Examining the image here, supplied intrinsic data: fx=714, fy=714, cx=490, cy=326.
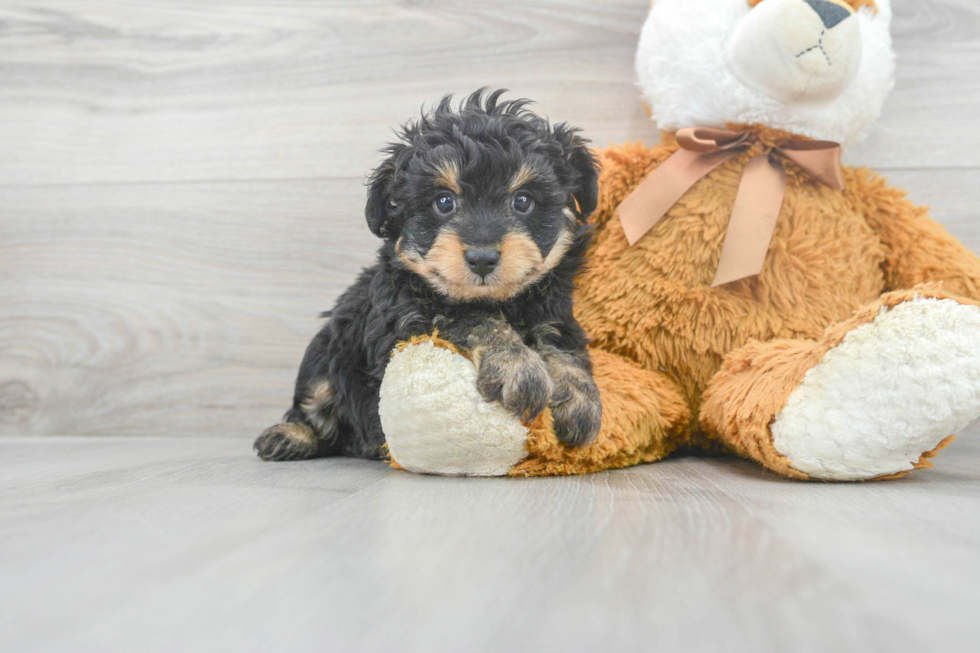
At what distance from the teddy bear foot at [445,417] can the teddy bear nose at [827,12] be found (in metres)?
0.92

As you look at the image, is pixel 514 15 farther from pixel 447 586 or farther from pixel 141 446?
pixel 447 586

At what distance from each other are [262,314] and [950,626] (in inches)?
66.9

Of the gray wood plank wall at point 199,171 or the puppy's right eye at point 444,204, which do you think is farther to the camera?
the gray wood plank wall at point 199,171

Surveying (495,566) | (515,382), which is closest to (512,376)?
(515,382)

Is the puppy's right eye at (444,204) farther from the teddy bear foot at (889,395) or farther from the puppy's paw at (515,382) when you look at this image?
the teddy bear foot at (889,395)

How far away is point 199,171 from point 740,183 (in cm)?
141

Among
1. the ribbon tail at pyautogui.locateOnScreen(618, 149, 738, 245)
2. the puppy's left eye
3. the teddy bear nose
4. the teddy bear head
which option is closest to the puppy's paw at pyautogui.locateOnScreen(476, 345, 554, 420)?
the puppy's left eye

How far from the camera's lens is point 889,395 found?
1072 millimetres

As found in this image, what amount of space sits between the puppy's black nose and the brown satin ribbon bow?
46 cm

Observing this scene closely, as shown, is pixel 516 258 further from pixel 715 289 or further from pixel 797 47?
pixel 797 47

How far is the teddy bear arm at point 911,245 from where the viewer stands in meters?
1.42

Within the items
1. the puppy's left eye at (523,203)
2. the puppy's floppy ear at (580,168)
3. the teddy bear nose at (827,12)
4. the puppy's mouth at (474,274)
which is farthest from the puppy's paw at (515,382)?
the teddy bear nose at (827,12)

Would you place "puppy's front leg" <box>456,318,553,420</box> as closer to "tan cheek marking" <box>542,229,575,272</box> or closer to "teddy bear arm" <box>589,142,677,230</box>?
"tan cheek marking" <box>542,229,575,272</box>

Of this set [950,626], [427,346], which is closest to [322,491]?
[427,346]
